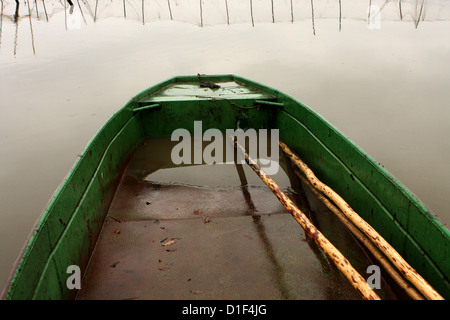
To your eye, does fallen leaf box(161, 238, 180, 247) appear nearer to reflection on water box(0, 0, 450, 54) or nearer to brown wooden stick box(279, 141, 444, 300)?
brown wooden stick box(279, 141, 444, 300)

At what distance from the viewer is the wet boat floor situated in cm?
299

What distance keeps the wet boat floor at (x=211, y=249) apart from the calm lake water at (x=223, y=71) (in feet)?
4.99

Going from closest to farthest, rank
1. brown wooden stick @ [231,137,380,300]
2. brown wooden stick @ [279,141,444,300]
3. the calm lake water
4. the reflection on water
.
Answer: brown wooden stick @ [279,141,444,300]
brown wooden stick @ [231,137,380,300]
the calm lake water
the reflection on water

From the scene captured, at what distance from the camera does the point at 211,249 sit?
345 centimetres

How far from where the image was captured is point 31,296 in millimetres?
2166

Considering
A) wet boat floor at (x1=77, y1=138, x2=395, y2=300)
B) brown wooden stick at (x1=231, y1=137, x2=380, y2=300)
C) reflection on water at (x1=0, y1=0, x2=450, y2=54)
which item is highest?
reflection on water at (x1=0, y1=0, x2=450, y2=54)

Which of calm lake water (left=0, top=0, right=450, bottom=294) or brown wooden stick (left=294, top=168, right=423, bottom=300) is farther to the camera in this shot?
calm lake water (left=0, top=0, right=450, bottom=294)

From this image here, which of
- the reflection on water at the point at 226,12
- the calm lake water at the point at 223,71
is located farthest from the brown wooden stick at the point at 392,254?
the reflection on water at the point at 226,12

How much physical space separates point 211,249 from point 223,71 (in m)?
10.1

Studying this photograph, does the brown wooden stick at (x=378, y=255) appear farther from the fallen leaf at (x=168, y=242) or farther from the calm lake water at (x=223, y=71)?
the calm lake water at (x=223, y=71)

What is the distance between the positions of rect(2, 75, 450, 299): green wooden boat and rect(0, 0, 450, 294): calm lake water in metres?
1.49

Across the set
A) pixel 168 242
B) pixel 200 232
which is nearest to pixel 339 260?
pixel 200 232

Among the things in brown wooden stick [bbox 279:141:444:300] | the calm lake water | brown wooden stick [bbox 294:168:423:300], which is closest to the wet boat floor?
brown wooden stick [bbox 294:168:423:300]
